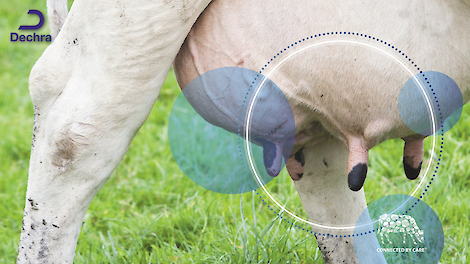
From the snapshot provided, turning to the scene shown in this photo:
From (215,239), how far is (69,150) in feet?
3.42

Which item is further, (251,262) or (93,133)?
(251,262)

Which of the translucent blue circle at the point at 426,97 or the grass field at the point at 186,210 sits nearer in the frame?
the translucent blue circle at the point at 426,97

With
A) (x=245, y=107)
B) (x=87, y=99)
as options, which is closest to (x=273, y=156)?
(x=245, y=107)

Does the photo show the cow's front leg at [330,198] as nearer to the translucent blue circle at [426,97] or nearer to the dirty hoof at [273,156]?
the dirty hoof at [273,156]

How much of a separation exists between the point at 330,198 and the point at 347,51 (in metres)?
0.72

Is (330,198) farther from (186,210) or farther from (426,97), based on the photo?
(186,210)

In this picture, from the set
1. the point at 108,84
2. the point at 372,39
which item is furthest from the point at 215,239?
the point at 372,39

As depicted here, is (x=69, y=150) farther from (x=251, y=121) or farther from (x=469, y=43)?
(x=469, y=43)

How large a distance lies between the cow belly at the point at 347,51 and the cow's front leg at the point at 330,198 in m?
0.39

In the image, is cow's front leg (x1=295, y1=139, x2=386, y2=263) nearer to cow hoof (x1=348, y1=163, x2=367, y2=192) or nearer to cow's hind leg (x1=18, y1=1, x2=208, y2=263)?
cow hoof (x1=348, y1=163, x2=367, y2=192)

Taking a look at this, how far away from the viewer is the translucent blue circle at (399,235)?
5.83 ft

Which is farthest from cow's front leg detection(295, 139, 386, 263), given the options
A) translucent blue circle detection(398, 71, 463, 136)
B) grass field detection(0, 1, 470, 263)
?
translucent blue circle detection(398, 71, 463, 136)

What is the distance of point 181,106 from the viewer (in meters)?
3.60

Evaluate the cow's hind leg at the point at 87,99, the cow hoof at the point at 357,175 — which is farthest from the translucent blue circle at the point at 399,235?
the cow's hind leg at the point at 87,99
